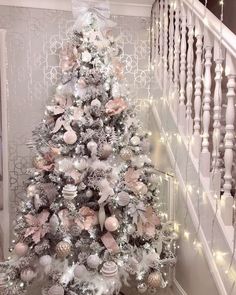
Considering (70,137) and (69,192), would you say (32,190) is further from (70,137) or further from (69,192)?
(70,137)

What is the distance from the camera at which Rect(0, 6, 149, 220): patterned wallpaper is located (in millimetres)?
3016

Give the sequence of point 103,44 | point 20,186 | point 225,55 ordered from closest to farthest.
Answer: point 225,55 → point 103,44 → point 20,186

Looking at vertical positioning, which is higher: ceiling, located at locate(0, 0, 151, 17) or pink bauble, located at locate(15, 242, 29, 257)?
ceiling, located at locate(0, 0, 151, 17)

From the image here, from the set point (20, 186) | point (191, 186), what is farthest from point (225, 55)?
point (20, 186)

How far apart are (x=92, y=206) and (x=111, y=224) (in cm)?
21

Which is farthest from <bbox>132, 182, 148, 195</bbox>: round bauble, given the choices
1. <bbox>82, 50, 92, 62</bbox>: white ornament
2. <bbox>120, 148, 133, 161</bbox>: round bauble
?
<bbox>82, 50, 92, 62</bbox>: white ornament

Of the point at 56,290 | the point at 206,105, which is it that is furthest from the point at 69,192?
the point at 206,105

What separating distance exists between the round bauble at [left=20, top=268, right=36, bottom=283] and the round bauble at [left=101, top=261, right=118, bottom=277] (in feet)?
1.45

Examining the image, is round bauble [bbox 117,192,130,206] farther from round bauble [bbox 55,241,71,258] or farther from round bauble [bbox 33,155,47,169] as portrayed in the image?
round bauble [bbox 33,155,47,169]

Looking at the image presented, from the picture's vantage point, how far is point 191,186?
219 centimetres

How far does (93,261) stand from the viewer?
2.12 metres

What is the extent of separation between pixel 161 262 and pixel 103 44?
1.56 meters

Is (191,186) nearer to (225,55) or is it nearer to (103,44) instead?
(225,55)

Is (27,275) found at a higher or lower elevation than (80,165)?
lower
